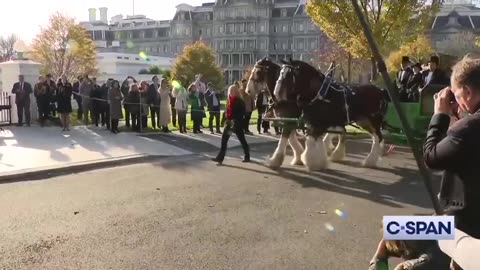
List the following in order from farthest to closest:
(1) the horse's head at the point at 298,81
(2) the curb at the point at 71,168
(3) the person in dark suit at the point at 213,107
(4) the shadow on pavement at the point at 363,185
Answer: (3) the person in dark suit at the point at 213,107 < (1) the horse's head at the point at 298,81 < (2) the curb at the point at 71,168 < (4) the shadow on pavement at the point at 363,185

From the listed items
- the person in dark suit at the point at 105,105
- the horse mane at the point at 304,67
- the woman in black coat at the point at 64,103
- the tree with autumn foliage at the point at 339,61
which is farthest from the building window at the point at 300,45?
the horse mane at the point at 304,67

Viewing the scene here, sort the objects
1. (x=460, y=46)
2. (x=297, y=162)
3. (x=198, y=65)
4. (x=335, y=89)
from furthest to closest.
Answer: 1. (x=198, y=65)
2. (x=460, y=46)
3. (x=297, y=162)
4. (x=335, y=89)

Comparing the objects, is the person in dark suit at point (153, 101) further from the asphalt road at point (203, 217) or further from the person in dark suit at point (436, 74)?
the person in dark suit at point (436, 74)

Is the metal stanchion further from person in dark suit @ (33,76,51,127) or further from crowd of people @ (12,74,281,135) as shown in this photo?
person in dark suit @ (33,76,51,127)

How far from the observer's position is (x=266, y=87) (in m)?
12.2

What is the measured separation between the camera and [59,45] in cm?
5438

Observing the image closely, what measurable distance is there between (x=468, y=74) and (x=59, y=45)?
55.9 m

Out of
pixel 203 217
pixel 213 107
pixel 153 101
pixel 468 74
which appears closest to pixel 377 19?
pixel 213 107

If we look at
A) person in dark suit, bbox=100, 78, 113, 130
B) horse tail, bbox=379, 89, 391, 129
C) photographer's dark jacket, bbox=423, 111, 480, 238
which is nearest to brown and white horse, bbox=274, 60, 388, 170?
horse tail, bbox=379, 89, 391, 129

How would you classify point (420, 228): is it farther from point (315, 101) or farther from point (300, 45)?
point (300, 45)

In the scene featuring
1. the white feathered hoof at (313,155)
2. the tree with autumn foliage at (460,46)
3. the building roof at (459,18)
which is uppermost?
the building roof at (459,18)

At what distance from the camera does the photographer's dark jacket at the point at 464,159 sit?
276cm

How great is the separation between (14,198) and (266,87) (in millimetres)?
5945

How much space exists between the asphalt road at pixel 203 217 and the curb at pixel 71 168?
436mm
